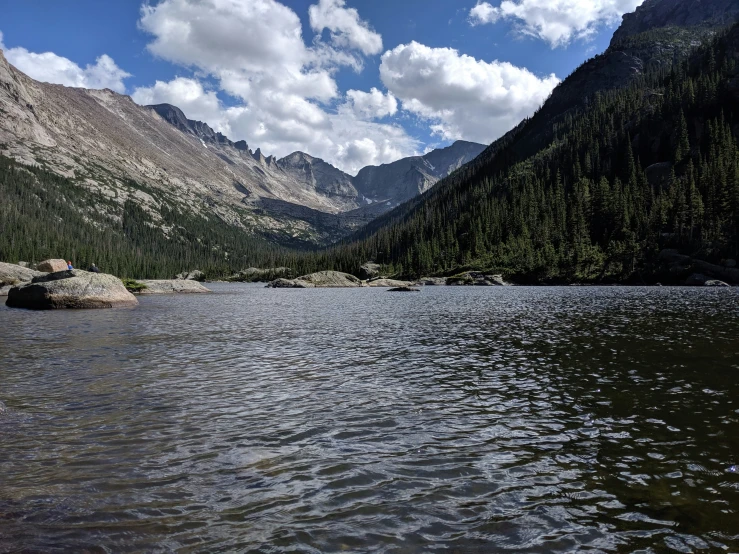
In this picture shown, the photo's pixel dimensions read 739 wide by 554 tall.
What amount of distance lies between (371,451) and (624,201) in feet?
484

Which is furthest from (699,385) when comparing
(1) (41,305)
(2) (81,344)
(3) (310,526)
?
(1) (41,305)

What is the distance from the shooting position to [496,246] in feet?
496

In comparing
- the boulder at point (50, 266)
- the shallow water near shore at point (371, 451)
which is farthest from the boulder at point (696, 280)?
the boulder at point (50, 266)

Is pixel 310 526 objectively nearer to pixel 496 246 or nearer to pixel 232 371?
pixel 232 371

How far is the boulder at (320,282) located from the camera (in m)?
126

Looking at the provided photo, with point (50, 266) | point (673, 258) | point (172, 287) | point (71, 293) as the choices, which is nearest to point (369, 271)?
point (172, 287)

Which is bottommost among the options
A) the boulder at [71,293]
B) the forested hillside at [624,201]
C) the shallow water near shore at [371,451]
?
the shallow water near shore at [371,451]

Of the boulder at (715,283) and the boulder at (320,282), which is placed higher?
the boulder at (320,282)

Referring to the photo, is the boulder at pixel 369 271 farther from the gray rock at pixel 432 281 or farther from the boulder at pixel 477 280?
the boulder at pixel 477 280

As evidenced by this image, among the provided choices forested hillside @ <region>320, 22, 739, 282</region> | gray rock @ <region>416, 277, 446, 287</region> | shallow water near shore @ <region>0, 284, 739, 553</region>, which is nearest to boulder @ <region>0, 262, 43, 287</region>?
shallow water near shore @ <region>0, 284, 739, 553</region>

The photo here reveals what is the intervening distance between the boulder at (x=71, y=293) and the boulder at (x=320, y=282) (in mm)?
76944

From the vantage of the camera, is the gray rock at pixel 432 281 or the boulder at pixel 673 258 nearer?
the boulder at pixel 673 258

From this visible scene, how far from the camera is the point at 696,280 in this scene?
88.7m

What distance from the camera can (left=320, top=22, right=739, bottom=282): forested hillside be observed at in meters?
106
